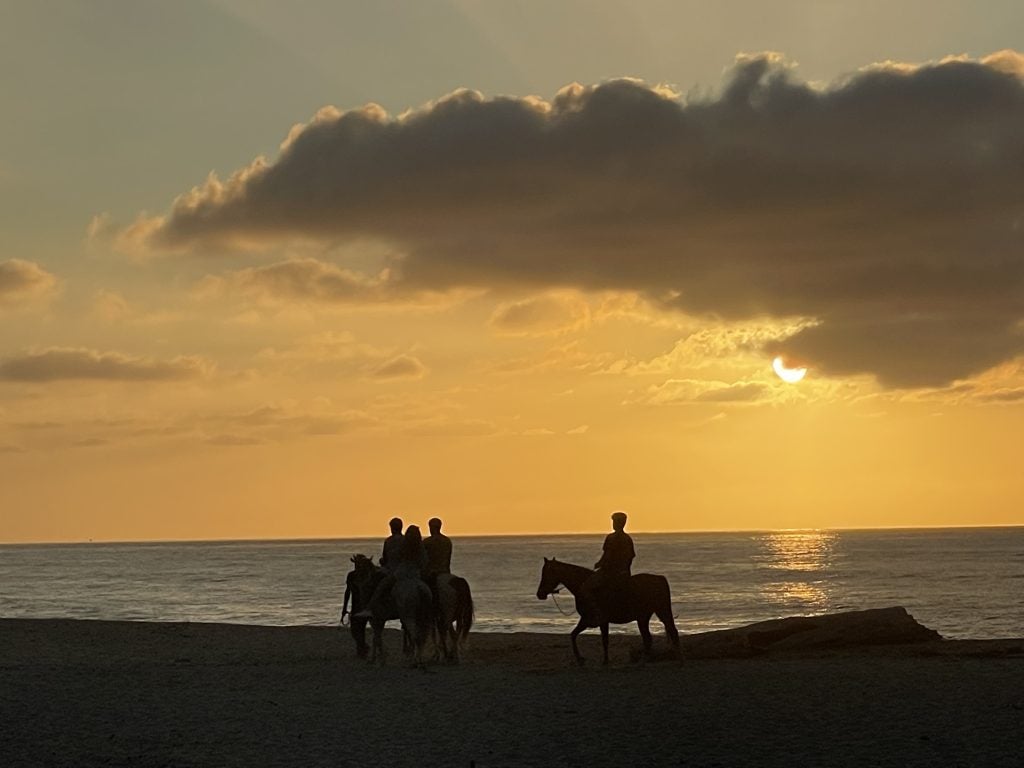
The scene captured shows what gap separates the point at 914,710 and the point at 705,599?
5612 cm

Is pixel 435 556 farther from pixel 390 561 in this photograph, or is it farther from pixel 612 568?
pixel 612 568

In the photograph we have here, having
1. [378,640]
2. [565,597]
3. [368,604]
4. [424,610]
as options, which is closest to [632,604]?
[424,610]

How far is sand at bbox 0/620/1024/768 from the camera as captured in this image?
14.1m

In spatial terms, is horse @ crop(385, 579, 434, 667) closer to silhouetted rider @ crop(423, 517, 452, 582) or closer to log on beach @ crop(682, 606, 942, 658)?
silhouetted rider @ crop(423, 517, 452, 582)

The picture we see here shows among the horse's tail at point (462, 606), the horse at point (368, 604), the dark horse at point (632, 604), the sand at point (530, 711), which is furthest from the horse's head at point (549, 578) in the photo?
the horse at point (368, 604)

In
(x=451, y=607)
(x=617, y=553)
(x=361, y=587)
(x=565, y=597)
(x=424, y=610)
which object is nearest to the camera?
(x=617, y=553)

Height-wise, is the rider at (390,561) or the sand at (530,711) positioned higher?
the rider at (390,561)

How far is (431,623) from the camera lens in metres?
24.3

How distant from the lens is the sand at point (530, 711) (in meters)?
14.1

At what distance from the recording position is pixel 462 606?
25078mm

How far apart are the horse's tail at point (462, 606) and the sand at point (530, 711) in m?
1.24

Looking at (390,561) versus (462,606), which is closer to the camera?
(390,561)

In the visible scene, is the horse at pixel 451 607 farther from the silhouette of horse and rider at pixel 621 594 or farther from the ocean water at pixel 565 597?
the ocean water at pixel 565 597

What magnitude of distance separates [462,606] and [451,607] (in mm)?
658
